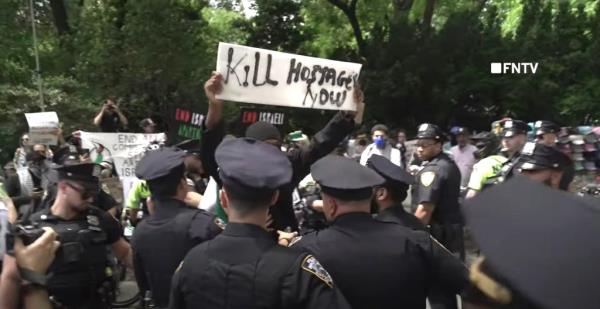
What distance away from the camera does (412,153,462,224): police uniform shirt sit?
229 inches

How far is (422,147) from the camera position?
6246mm

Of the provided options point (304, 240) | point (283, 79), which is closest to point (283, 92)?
point (283, 79)

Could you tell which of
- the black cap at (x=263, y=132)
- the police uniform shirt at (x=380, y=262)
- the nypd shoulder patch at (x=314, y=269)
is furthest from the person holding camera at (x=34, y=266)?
the black cap at (x=263, y=132)

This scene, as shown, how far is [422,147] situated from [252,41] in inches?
712

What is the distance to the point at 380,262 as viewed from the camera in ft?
9.60

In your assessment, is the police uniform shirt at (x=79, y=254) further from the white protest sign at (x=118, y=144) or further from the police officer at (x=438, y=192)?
the white protest sign at (x=118, y=144)

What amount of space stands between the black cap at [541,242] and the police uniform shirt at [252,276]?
43.4 inches

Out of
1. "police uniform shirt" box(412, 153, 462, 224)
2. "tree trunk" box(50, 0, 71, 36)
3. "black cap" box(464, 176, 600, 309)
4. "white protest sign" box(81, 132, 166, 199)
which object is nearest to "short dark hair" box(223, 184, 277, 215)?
"black cap" box(464, 176, 600, 309)

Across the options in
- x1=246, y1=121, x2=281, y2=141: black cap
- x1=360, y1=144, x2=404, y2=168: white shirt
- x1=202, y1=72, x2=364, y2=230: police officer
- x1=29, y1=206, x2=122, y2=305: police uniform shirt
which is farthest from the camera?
x1=360, y1=144, x2=404, y2=168: white shirt

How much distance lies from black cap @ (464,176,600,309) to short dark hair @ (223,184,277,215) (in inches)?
50.2

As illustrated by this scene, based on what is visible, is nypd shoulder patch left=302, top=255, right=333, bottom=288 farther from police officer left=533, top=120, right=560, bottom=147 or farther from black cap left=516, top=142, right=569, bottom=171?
police officer left=533, top=120, right=560, bottom=147

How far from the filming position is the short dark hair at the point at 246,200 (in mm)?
2568

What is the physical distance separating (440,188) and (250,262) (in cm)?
367

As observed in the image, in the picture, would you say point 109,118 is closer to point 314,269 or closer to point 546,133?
point 546,133
